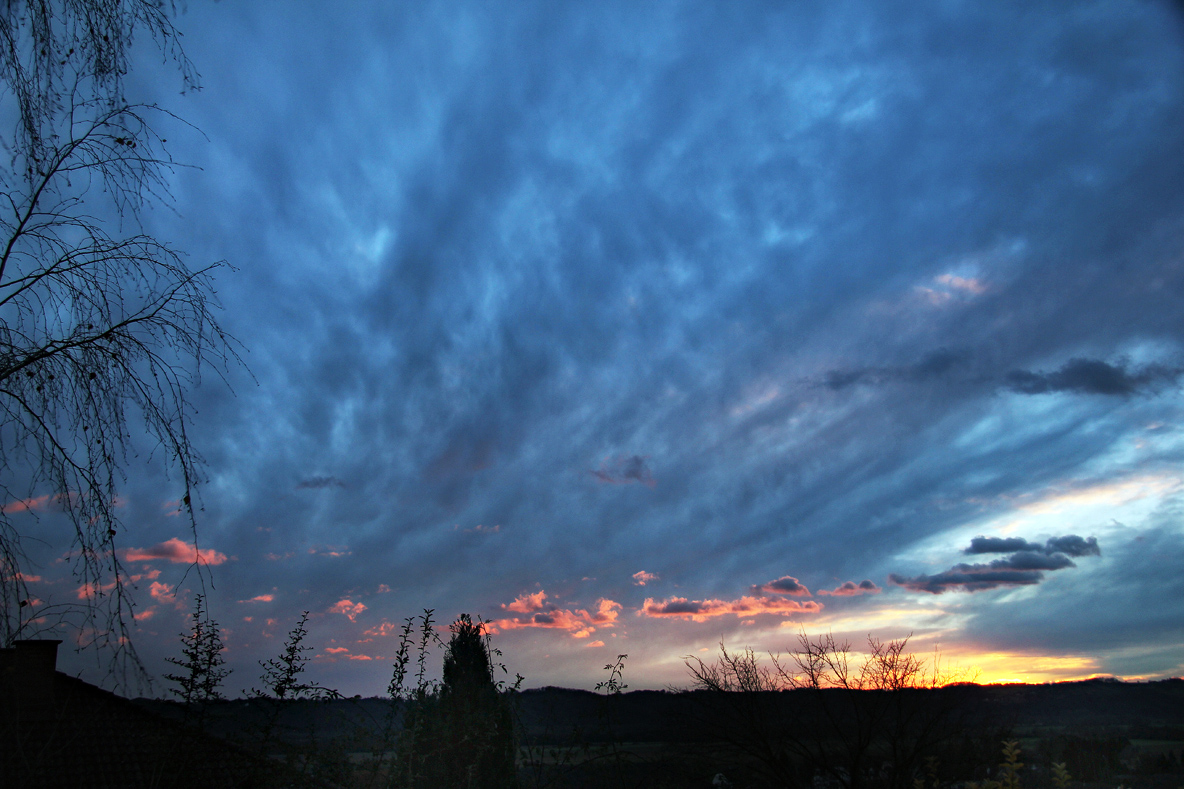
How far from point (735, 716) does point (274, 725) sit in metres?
21.3

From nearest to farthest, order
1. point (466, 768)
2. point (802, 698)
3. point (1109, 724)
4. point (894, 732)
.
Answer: point (466, 768), point (894, 732), point (802, 698), point (1109, 724)

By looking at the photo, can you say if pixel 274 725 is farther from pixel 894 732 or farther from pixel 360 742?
pixel 894 732

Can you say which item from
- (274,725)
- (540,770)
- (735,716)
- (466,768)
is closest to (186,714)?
(274,725)

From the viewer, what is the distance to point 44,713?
4008mm

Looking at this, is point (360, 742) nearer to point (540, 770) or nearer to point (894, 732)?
point (540, 770)

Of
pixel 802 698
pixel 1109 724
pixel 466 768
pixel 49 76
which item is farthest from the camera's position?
pixel 1109 724

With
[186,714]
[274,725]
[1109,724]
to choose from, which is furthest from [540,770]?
[1109,724]

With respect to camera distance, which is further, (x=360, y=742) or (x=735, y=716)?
(x=735, y=716)

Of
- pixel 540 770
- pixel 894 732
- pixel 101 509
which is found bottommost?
pixel 894 732

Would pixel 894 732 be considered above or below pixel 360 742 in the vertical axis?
below

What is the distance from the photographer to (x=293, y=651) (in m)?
4.11

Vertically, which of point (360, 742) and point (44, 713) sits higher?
point (44, 713)

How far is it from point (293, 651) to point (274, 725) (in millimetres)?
481

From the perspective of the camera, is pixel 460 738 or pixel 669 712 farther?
pixel 669 712
